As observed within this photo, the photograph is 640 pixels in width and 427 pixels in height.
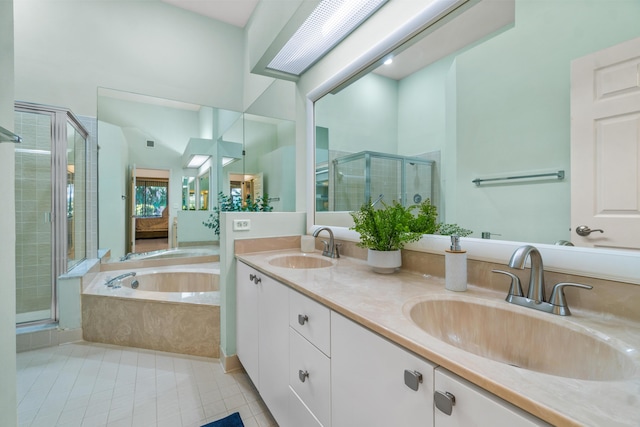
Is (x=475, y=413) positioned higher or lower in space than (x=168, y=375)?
higher

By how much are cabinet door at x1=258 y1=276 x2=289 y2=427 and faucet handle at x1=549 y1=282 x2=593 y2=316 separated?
933mm

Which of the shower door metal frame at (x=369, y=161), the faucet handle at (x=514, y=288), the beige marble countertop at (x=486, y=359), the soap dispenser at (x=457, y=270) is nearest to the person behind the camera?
the beige marble countertop at (x=486, y=359)

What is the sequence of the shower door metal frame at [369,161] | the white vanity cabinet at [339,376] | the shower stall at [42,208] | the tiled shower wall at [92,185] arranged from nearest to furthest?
1. the white vanity cabinet at [339,376]
2. the shower door metal frame at [369,161]
3. the shower stall at [42,208]
4. the tiled shower wall at [92,185]

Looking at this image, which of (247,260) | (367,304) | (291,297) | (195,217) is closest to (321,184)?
(247,260)

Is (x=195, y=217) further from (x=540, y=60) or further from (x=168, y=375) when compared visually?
(x=540, y=60)

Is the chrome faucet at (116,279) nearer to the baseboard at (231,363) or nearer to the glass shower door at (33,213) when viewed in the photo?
the glass shower door at (33,213)

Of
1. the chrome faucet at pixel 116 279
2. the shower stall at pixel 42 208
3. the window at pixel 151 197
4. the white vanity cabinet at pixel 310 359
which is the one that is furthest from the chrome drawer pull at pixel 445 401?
the window at pixel 151 197

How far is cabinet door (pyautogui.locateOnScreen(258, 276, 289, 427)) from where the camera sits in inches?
49.1

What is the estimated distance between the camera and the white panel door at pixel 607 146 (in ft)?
2.49

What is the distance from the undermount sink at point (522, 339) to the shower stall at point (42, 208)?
10.0 feet

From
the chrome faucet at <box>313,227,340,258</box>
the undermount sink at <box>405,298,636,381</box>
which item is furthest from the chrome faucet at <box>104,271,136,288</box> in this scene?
the undermount sink at <box>405,298,636,381</box>

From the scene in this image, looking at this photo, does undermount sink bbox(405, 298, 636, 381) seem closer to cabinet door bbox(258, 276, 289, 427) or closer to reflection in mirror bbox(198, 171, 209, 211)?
cabinet door bbox(258, 276, 289, 427)

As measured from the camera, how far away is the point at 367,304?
88cm

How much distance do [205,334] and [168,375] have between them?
13.4 inches
